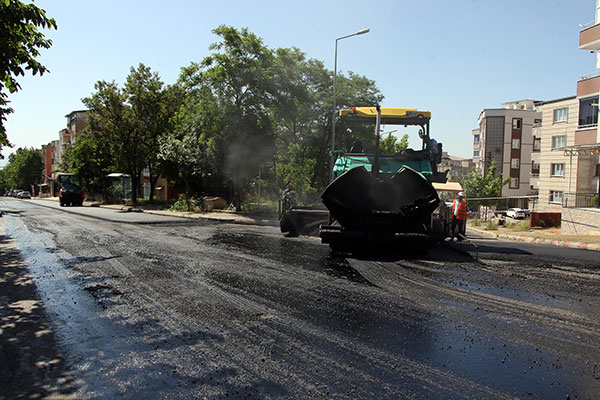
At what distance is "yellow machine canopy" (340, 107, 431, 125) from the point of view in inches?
385

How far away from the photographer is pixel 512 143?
60.8 m

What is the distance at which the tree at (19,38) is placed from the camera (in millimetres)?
7492

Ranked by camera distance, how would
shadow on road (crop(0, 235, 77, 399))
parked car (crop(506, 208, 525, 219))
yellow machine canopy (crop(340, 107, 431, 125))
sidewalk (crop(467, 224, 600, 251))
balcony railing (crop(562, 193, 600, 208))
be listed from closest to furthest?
1. shadow on road (crop(0, 235, 77, 399))
2. yellow machine canopy (crop(340, 107, 431, 125))
3. sidewalk (crop(467, 224, 600, 251))
4. balcony railing (crop(562, 193, 600, 208))
5. parked car (crop(506, 208, 525, 219))

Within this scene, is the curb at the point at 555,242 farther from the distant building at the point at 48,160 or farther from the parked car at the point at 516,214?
the distant building at the point at 48,160

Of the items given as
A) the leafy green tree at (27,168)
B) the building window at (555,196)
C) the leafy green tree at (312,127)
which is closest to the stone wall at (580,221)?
the leafy green tree at (312,127)

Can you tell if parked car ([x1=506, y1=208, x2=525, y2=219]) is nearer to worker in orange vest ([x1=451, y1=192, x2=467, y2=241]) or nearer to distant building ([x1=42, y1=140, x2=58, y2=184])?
worker in orange vest ([x1=451, y1=192, x2=467, y2=241])

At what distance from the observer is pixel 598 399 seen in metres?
3.11

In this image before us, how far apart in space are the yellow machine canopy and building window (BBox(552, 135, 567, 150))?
3368 centimetres

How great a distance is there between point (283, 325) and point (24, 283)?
15.6 feet

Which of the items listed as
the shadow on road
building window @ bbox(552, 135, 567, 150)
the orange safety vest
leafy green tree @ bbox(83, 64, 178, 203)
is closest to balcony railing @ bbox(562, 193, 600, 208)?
the orange safety vest

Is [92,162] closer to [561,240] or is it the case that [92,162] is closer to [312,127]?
[312,127]

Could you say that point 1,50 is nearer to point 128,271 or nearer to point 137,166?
point 128,271

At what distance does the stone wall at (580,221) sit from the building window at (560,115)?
72.7 ft

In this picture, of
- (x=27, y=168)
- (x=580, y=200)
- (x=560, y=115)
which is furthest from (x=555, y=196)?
(x=27, y=168)
